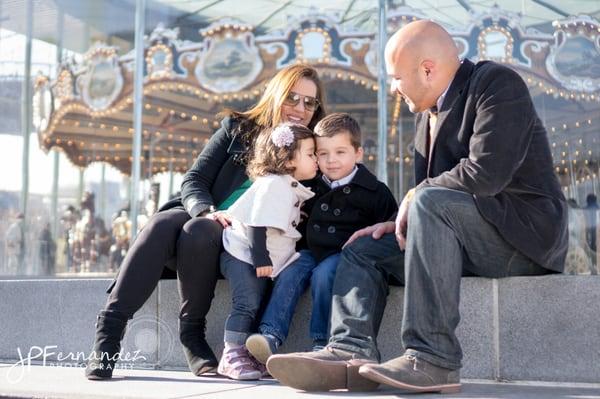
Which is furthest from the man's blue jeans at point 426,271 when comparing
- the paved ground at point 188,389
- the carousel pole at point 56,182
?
the carousel pole at point 56,182

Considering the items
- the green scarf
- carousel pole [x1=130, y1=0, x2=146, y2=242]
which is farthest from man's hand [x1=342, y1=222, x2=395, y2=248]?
carousel pole [x1=130, y1=0, x2=146, y2=242]

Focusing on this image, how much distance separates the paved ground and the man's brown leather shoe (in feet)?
0.10

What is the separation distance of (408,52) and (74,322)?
6.26 feet

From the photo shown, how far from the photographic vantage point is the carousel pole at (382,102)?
877cm

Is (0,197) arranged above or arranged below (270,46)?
below

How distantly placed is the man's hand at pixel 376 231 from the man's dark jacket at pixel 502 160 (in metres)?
0.21

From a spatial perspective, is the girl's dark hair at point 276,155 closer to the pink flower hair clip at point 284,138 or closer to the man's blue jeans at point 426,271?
the pink flower hair clip at point 284,138

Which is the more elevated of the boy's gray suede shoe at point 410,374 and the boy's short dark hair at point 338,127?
the boy's short dark hair at point 338,127

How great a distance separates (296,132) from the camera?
10.2 feet

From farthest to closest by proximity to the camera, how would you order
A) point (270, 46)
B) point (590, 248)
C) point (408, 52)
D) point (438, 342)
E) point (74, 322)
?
point (270, 46), point (590, 248), point (74, 322), point (408, 52), point (438, 342)

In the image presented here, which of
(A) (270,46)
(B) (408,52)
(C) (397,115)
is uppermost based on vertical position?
(A) (270,46)

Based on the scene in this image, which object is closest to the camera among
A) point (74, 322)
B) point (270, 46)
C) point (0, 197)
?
point (74, 322)

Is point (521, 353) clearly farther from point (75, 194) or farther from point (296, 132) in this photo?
point (75, 194)

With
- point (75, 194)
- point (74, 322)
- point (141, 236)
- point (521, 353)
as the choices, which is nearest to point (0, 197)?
point (75, 194)
